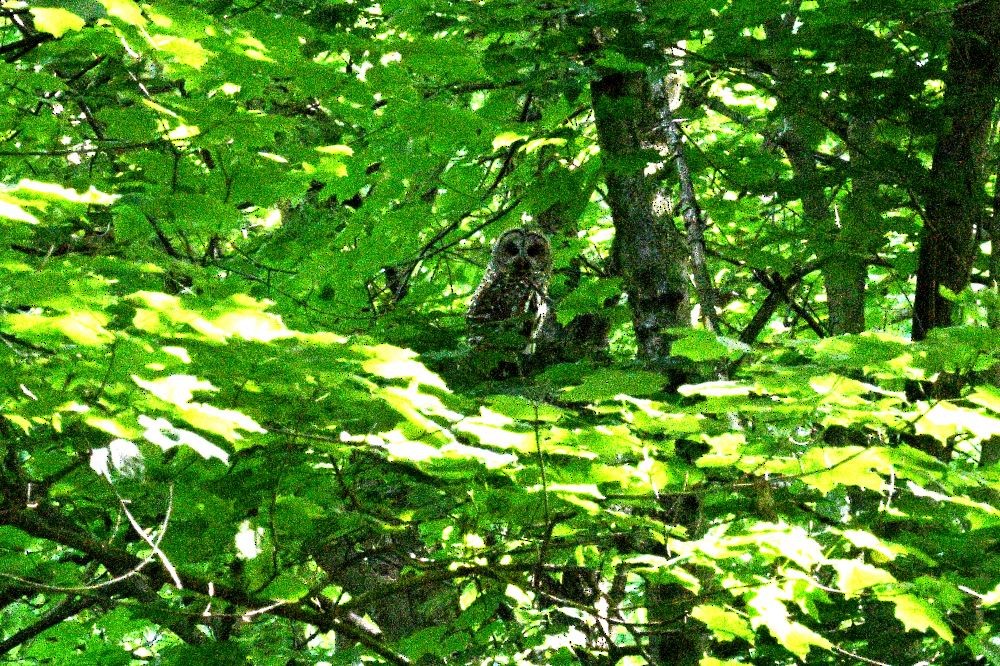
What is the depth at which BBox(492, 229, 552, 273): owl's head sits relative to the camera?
14.3ft

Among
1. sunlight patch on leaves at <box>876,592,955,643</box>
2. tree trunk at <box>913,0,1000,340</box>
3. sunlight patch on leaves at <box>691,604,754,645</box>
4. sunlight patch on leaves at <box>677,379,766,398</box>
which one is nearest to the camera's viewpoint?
sunlight patch on leaves at <box>677,379,766,398</box>

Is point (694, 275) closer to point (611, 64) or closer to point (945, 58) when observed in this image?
point (611, 64)

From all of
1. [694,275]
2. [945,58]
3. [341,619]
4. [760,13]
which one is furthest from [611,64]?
[341,619]

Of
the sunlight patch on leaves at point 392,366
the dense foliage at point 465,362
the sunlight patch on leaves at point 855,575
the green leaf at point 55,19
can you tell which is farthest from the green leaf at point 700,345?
the green leaf at point 55,19

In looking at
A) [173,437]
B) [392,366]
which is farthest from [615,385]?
[173,437]

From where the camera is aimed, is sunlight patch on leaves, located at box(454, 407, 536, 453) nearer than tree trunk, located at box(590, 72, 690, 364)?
Yes

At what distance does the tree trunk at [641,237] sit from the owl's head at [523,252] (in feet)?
1.10

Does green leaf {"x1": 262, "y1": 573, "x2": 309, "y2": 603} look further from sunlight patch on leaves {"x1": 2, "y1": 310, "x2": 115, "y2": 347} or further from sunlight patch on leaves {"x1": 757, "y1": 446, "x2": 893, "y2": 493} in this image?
sunlight patch on leaves {"x1": 757, "y1": 446, "x2": 893, "y2": 493}

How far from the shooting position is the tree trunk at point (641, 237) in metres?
4.20

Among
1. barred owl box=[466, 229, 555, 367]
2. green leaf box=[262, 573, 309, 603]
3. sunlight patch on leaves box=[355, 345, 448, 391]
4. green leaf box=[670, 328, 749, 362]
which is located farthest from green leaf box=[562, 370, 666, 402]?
barred owl box=[466, 229, 555, 367]

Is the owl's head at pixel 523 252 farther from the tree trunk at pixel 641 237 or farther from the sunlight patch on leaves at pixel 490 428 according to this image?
the sunlight patch on leaves at pixel 490 428

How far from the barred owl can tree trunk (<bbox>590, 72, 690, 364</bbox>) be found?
1.18ft

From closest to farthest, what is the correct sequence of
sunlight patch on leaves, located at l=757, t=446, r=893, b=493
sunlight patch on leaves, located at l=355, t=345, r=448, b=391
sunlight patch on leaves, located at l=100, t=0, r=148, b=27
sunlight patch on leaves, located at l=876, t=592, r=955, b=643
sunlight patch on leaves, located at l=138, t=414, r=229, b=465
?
sunlight patch on leaves, located at l=138, t=414, r=229, b=465 → sunlight patch on leaves, located at l=355, t=345, r=448, b=391 → sunlight patch on leaves, located at l=100, t=0, r=148, b=27 → sunlight patch on leaves, located at l=757, t=446, r=893, b=493 → sunlight patch on leaves, located at l=876, t=592, r=955, b=643

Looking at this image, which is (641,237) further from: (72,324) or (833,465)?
(72,324)
